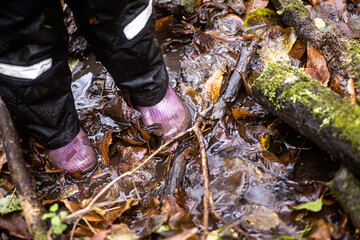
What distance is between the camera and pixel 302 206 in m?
1.27

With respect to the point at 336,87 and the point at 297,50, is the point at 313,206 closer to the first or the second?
the point at 336,87

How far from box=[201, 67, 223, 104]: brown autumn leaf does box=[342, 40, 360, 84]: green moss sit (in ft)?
2.62

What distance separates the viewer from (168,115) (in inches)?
75.0

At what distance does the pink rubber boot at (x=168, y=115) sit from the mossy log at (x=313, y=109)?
0.53m

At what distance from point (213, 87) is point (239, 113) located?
33 cm

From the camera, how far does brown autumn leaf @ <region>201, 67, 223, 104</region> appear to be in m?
2.00

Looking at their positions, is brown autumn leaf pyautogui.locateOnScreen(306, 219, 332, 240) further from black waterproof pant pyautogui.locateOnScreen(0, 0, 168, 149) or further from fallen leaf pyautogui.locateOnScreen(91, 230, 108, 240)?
black waterproof pant pyautogui.locateOnScreen(0, 0, 168, 149)

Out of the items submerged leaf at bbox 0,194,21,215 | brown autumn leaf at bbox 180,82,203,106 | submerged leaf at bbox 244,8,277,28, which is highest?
submerged leaf at bbox 244,8,277,28

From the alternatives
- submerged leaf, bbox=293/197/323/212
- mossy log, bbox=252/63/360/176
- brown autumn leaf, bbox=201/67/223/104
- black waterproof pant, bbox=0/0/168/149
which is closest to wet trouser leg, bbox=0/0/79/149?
Answer: black waterproof pant, bbox=0/0/168/149

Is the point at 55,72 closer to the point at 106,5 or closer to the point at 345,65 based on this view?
the point at 106,5

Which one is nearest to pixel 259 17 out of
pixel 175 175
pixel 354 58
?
pixel 354 58

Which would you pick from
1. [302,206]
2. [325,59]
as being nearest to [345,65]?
[325,59]

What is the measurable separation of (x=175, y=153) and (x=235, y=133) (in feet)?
1.29

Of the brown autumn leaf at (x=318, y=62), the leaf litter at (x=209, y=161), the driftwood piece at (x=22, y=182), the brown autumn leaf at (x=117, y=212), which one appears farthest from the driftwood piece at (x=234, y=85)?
the driftwood piece at (x=22, y=182)
